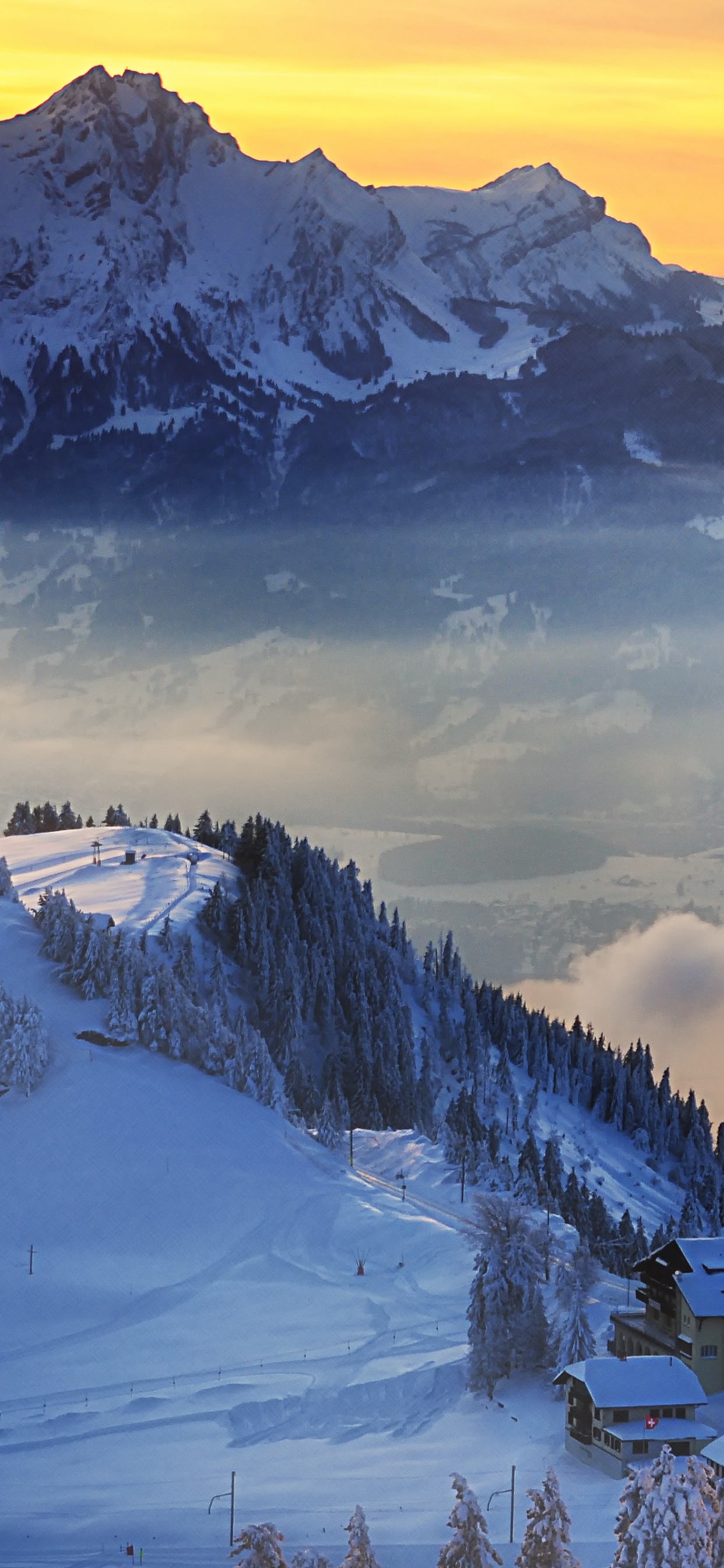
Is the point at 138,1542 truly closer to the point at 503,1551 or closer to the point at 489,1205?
the point at 503,1551

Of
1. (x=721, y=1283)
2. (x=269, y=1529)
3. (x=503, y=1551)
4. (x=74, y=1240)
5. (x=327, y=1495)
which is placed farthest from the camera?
(x=74, y=1240)

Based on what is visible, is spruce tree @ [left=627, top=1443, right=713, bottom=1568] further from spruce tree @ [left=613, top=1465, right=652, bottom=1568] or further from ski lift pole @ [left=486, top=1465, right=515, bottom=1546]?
ski lift pole @ [left=486, top=1465, right=515, bottom=1546]

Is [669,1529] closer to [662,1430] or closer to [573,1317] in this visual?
[662,1430]

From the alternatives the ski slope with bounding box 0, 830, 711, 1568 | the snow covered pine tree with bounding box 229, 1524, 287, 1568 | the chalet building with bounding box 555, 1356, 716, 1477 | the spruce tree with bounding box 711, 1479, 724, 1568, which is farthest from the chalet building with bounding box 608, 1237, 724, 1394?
the snow covered pine tree with bounding box 229, 1524, 287, 1568

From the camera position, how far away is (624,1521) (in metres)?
104

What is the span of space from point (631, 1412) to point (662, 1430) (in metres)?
2.04

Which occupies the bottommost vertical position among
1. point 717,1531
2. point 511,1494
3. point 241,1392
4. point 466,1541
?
point 241,1392

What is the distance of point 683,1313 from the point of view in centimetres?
14262

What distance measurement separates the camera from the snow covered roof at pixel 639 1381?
434 feet

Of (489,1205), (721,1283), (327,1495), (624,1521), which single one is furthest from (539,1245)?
(624,1521)

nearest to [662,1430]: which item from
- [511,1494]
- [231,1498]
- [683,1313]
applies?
[511,1494]

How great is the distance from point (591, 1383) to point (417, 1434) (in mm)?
16074

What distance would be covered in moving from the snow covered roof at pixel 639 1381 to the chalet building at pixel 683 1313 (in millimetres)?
4674

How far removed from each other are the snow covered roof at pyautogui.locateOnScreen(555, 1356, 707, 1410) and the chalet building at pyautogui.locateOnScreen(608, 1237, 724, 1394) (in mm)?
4674
